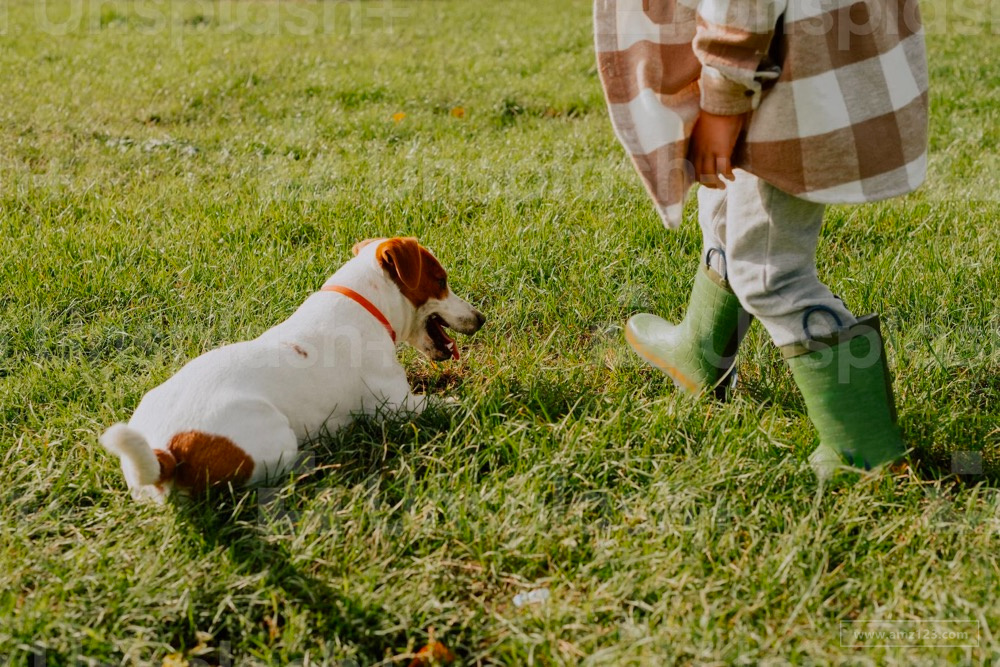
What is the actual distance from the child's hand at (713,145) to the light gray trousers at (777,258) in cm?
13

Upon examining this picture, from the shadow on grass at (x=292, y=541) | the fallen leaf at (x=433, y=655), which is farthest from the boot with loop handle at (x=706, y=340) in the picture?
the fallen leaf at (x=433, y=655)

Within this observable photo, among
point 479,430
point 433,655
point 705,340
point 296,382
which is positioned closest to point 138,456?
point 296,382

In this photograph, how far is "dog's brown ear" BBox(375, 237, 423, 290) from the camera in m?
2.96

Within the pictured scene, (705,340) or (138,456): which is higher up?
(138,456)

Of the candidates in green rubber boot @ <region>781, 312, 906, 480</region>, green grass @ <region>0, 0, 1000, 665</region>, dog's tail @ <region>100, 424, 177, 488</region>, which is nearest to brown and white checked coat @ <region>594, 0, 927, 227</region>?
green rubber boot @ <region>781, 312, 906, 480</region>

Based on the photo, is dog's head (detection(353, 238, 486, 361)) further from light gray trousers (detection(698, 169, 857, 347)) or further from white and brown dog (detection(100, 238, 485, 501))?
light gray trousers (detection(698, 169, 857, 347))

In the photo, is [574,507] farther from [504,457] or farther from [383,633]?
[383,633]

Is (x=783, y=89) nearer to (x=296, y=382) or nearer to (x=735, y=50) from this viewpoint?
(x=735, y=50)

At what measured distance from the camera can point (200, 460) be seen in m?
2.40

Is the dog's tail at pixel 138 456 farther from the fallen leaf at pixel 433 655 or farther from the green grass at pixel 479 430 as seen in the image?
the fallen leaf at pixel 433 655

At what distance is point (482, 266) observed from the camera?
12.4ft

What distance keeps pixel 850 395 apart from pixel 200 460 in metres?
1.70

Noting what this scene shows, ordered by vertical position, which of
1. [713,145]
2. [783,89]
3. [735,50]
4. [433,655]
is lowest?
[433,655]

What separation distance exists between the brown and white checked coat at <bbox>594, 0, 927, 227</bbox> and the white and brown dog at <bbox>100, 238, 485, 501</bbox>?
3.20 ft
